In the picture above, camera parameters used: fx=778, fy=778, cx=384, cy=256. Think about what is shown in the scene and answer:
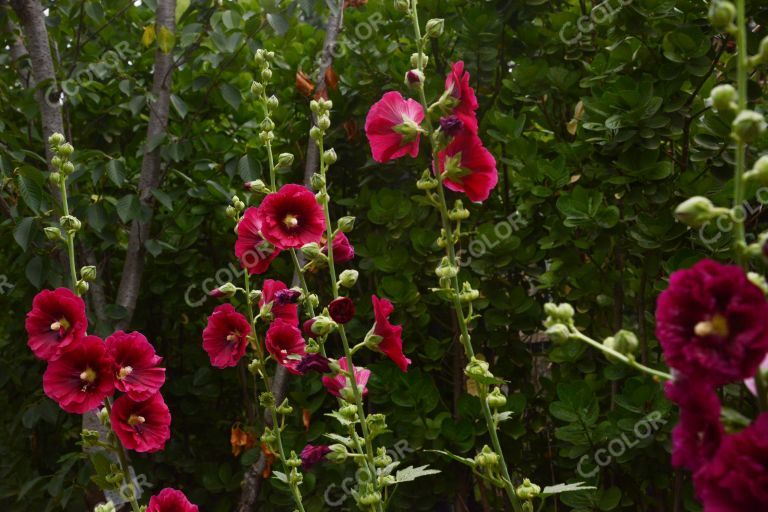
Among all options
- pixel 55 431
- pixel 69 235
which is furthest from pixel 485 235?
pixel 55 431

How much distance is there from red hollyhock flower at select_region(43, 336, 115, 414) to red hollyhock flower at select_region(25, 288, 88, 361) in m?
0.02

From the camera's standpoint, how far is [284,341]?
127 cm

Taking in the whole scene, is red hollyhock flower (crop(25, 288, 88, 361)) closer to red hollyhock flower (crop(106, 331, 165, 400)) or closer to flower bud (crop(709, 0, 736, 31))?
red hollyhock flower (crop(106, 331, 165, 400))

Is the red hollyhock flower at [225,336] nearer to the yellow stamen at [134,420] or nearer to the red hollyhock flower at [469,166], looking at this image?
the yellow stamen at [134,420]

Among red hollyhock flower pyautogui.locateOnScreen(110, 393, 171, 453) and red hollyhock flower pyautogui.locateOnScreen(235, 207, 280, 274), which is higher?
red hollyhock flower pyautogui.locateOnScreen(235, 207, 280, 274)

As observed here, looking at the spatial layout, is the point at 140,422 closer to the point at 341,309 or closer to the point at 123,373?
the point at 123,373

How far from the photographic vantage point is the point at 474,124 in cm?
100

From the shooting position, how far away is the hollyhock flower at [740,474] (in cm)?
48

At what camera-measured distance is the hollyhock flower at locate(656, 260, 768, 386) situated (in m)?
0.50

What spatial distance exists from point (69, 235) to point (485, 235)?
90 centimetres

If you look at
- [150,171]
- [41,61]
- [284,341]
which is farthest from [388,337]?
[41,61]

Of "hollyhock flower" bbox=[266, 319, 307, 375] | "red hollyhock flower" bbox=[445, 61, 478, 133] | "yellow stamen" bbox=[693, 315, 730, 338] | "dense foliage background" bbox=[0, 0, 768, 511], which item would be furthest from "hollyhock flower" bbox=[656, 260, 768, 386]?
"dense foliage background" bbox=[0, 0, 768, 511]

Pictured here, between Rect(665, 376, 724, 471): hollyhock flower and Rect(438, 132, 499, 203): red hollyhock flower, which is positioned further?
Rect(438, 132, 499, 203): red hollyhock flower

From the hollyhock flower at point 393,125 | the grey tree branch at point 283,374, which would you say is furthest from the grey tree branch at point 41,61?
the hollyhock flower at point 393,125
